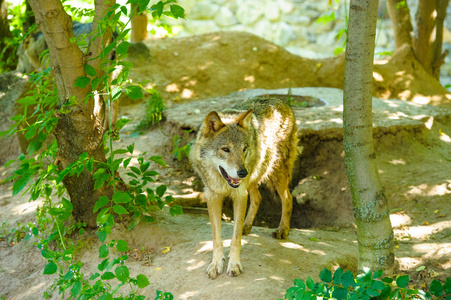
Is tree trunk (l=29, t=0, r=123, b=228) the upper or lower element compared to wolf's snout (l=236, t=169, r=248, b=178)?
upper

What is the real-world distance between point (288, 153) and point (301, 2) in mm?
21242

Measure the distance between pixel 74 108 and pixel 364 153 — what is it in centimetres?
279

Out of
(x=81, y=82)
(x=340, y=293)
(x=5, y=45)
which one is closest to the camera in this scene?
(x=340, y=293)

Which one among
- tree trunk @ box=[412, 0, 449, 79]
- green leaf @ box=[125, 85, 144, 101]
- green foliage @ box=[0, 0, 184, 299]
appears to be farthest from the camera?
tree trunk @ box=[412, 0, 449, 79]

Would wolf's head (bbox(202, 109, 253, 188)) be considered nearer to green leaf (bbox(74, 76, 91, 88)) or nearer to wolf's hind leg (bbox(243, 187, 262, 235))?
wolf's hind leg (bbox(243, 187, 262, 235))

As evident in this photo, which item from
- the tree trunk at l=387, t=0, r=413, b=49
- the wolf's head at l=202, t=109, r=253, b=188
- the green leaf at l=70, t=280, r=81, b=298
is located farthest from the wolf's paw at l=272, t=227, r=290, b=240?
the tree trunk at l=387, t=0, r=413, b=49

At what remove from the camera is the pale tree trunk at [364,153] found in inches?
122

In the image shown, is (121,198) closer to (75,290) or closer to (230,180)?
(75,290)

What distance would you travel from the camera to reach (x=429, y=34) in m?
9.95

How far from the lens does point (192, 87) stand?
1003 centimetres

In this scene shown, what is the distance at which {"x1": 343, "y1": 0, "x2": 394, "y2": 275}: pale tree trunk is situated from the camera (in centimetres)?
309

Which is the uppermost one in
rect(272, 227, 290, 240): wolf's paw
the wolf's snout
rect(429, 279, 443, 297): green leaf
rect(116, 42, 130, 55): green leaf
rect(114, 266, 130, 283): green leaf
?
rect(116, 42, 130, 55): green leaf

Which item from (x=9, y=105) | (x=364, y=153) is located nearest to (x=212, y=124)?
(x=364, y=153)

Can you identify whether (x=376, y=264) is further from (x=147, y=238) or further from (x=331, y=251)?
(x=147, y=238)
